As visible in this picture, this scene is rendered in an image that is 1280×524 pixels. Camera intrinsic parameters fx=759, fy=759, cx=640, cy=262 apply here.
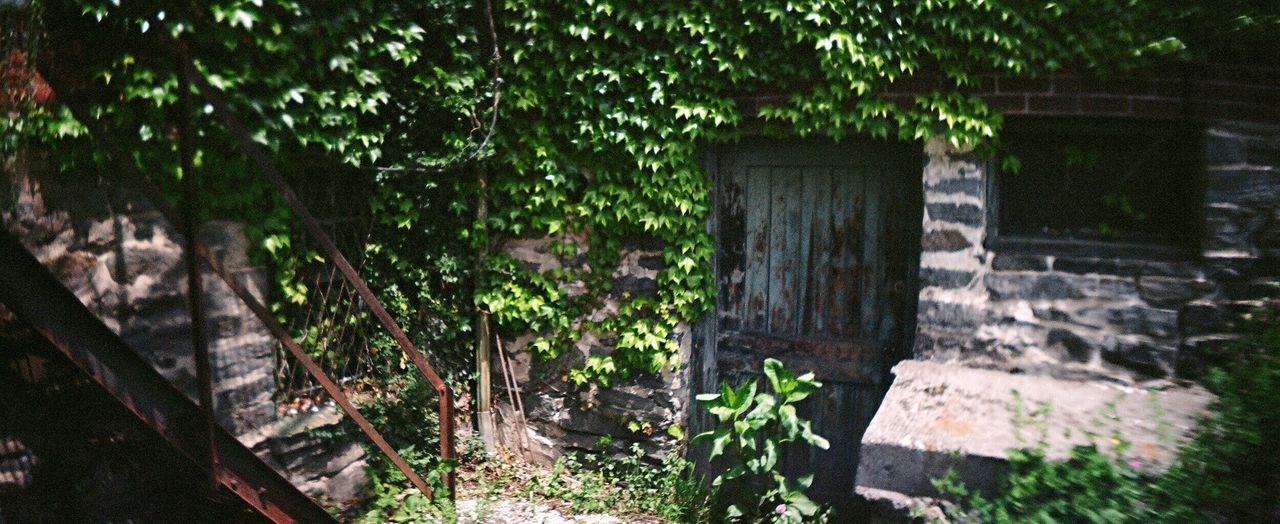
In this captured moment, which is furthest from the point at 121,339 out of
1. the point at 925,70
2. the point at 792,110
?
the point at 925,70

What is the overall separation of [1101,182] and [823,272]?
1.45 meters

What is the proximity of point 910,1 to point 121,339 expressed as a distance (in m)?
3.77

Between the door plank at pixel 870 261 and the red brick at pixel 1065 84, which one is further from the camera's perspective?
the door plank at pixel 870 261

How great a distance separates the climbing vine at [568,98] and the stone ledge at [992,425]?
125 centimetres

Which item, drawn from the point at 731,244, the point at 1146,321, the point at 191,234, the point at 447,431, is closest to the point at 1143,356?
the point at 1146,321

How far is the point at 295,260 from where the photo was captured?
3941 millimetres

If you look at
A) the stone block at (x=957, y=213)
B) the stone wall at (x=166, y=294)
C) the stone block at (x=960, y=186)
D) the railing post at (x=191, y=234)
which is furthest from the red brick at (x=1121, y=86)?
the stone wall at (x=166, y=294)

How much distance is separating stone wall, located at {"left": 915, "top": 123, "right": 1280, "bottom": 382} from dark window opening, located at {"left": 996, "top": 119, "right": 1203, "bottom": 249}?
0.37ft

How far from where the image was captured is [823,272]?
4359 mm

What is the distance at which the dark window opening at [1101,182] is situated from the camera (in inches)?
144

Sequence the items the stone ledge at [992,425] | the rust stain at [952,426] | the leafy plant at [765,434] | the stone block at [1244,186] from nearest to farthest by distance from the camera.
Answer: the stone ledge at [992,425], the rust stain at [952,426], the stone block at [1244,186], the leafy plant at [765,434]

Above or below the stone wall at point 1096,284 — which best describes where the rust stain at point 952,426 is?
below

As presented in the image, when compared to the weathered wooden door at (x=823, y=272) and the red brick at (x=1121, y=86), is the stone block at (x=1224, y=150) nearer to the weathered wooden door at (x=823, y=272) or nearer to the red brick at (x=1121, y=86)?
the red brick at (x=1121, y=86)

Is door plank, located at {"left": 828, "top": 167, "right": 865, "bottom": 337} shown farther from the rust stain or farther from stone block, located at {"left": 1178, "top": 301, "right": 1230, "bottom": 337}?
stone block, located at {"left": 1178, "top": 301, "right": 1230, "bottom": 337}
